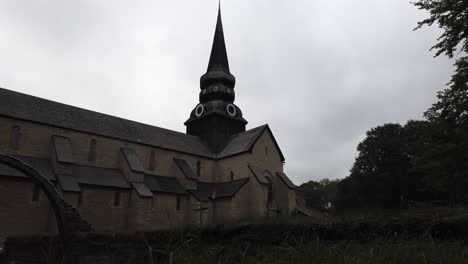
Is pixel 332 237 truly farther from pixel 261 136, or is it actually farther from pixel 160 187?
pixel 261 136

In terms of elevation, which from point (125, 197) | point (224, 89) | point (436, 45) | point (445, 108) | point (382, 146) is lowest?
point (125, 197)

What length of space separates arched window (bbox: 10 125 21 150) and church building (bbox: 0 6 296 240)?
65 millimetres

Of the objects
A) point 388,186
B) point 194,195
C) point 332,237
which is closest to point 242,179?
point 194,195

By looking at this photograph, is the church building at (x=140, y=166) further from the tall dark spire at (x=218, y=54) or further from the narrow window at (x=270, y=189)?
the tall dark spire at (x=218, y=54)

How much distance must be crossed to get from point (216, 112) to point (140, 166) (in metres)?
12.7

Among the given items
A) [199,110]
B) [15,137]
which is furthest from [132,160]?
[199,110]

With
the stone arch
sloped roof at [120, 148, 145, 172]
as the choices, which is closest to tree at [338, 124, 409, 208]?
sloped roof at [120, 148, 145, 172]

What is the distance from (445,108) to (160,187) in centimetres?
2301

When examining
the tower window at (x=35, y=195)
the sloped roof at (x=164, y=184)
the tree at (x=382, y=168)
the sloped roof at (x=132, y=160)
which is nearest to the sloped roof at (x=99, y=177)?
the sloped roof at (x=132, y=160)

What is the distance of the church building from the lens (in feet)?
80.3

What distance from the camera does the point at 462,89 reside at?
13312mm

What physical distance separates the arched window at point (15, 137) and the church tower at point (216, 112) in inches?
768

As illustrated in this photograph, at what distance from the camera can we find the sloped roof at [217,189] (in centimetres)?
3258

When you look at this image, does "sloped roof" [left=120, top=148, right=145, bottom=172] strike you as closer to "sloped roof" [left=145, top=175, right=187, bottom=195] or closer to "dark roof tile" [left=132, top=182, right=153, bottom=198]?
"dark roof tile" [left=132, top=182, right=153, bottom=198]
